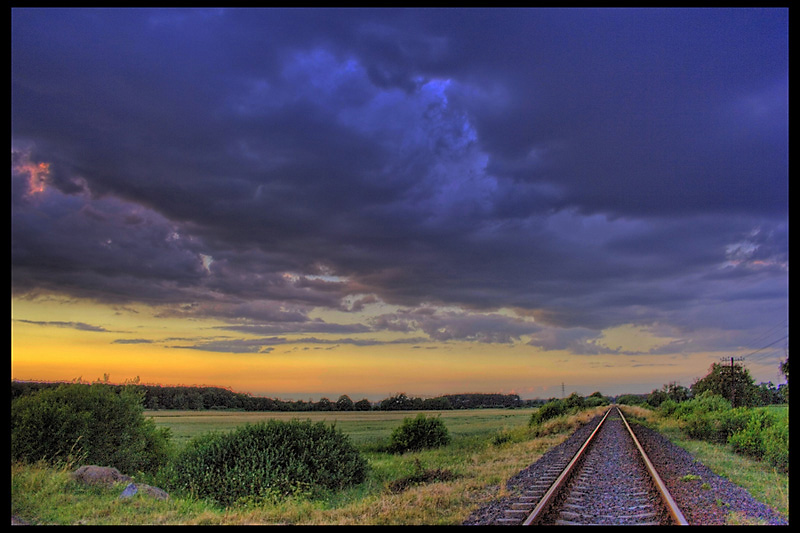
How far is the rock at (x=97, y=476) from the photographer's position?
12.7 m

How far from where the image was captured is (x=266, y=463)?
574 inches

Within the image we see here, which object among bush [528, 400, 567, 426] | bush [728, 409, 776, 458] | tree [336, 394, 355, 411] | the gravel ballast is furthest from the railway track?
tree [336, 394, 355, 411]

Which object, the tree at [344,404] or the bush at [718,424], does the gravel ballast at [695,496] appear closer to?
the bush at [718,424]

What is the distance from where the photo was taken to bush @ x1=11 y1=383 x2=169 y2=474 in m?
→ 14.0

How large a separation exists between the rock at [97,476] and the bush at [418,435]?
18.0 m

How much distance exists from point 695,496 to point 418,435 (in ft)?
61.5

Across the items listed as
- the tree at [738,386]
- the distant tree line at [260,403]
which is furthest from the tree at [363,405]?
the tree at [738,386]

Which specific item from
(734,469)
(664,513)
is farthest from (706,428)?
(664,513)

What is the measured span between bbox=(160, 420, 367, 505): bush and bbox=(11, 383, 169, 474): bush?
89.7 inches

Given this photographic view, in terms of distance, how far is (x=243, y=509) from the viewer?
1212cm

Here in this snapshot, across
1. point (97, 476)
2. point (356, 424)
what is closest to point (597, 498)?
point (97, 476)

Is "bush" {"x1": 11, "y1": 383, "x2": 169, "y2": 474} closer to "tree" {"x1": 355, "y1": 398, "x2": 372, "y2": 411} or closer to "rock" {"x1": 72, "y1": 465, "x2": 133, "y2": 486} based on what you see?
"rock" {"x1": 72, "y1": 465, "x2": 133, "y2": 486}
